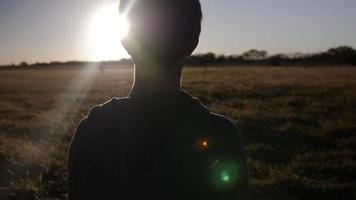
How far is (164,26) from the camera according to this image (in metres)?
1.10

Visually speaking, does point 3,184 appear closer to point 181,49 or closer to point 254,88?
point 181,49

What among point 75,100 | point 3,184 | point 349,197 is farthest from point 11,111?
point 349,197

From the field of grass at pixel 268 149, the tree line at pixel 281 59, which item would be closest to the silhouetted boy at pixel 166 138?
the field of grass at pixel 268 149

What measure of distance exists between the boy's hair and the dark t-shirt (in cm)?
12

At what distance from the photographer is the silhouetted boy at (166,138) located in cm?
115

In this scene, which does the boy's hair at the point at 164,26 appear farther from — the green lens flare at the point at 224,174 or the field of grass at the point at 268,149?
the field of grass at the point at 268,149

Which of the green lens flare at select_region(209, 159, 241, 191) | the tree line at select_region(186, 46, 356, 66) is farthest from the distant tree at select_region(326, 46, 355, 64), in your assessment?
the green lens flare at select_region(209, 159, 241, 191)

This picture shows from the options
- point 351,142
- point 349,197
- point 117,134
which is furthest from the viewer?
point 351,142

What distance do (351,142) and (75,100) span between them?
12.8m

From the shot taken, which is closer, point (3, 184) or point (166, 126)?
point (166, 126)

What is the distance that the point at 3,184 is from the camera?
22.5 feet

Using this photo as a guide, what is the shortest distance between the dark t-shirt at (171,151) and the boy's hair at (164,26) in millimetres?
118

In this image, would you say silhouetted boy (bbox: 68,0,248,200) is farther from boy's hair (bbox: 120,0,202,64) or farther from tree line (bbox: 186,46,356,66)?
tree line (bbox: 186,46,356,66)

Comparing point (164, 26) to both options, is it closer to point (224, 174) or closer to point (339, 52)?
point (224, 174)
